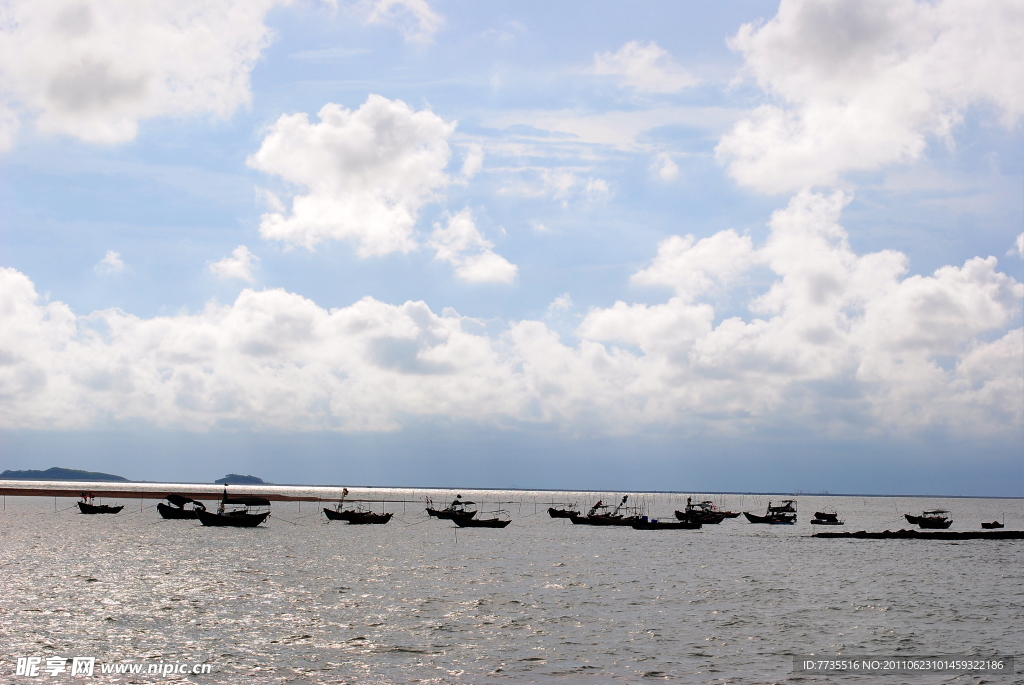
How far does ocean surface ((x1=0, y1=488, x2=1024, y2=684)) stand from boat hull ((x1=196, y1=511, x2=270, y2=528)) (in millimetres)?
22122

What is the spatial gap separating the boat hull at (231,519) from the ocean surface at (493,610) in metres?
22.1

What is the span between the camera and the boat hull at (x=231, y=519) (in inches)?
4309

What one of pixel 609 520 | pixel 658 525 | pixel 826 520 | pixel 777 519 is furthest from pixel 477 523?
pixel 826 520

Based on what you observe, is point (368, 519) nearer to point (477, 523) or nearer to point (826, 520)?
point (477, 523)

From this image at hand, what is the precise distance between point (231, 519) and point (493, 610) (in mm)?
75560

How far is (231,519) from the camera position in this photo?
110 metres

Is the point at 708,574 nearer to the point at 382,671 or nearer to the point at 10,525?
the point at 382,671

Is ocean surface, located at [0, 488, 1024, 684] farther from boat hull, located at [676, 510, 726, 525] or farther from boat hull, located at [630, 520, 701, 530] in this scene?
boat hull, located at [676, 510, 726, 525]

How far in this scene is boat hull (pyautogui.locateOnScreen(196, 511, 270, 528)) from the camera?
359ft

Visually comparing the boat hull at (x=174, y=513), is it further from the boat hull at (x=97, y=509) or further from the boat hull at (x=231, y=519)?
the boat hull at (x=231, y=519)

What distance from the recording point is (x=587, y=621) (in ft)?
137

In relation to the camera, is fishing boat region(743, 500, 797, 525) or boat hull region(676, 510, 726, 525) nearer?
boat hull region(676, 510, 726, 525)

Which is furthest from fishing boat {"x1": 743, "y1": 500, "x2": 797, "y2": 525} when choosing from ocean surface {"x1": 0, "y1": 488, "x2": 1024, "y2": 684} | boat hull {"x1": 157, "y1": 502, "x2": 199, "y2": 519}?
boat hull {"x1": 157, "y1": 502, "x2": 199, "y2": 519}

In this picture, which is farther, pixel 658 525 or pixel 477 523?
pixel 477 523
